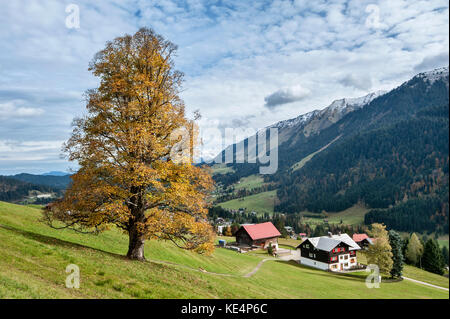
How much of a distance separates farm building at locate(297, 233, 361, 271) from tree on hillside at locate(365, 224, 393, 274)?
14751mm

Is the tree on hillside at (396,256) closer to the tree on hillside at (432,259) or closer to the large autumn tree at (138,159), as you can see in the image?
the tree on hillside at (432,259)

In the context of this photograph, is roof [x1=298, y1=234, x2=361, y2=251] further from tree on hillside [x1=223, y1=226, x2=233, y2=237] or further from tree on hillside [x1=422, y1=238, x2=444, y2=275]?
tree on hillside [x1=223, y1=226, x2=233, y2=237]

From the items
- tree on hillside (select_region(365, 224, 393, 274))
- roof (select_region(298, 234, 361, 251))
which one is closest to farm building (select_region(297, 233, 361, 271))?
roof (select_region(298, 234, 361, 251))

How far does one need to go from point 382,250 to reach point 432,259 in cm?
4856

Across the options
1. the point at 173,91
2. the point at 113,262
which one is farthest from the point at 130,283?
the point at 173,91

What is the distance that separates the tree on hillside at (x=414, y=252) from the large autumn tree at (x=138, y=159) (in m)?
117

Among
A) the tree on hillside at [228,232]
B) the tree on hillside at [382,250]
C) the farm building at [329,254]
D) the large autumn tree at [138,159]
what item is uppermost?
the large autumn tree at [138,159]

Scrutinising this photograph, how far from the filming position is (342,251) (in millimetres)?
86500

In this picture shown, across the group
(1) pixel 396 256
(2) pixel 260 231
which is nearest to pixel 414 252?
(1) pixel 396 256

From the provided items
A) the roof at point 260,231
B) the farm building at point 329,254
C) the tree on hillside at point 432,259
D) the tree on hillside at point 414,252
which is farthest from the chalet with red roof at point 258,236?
the tree on hillside at point 432,259

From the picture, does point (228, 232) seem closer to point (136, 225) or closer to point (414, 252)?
point (414, 252)

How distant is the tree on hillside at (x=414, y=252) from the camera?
336ft
